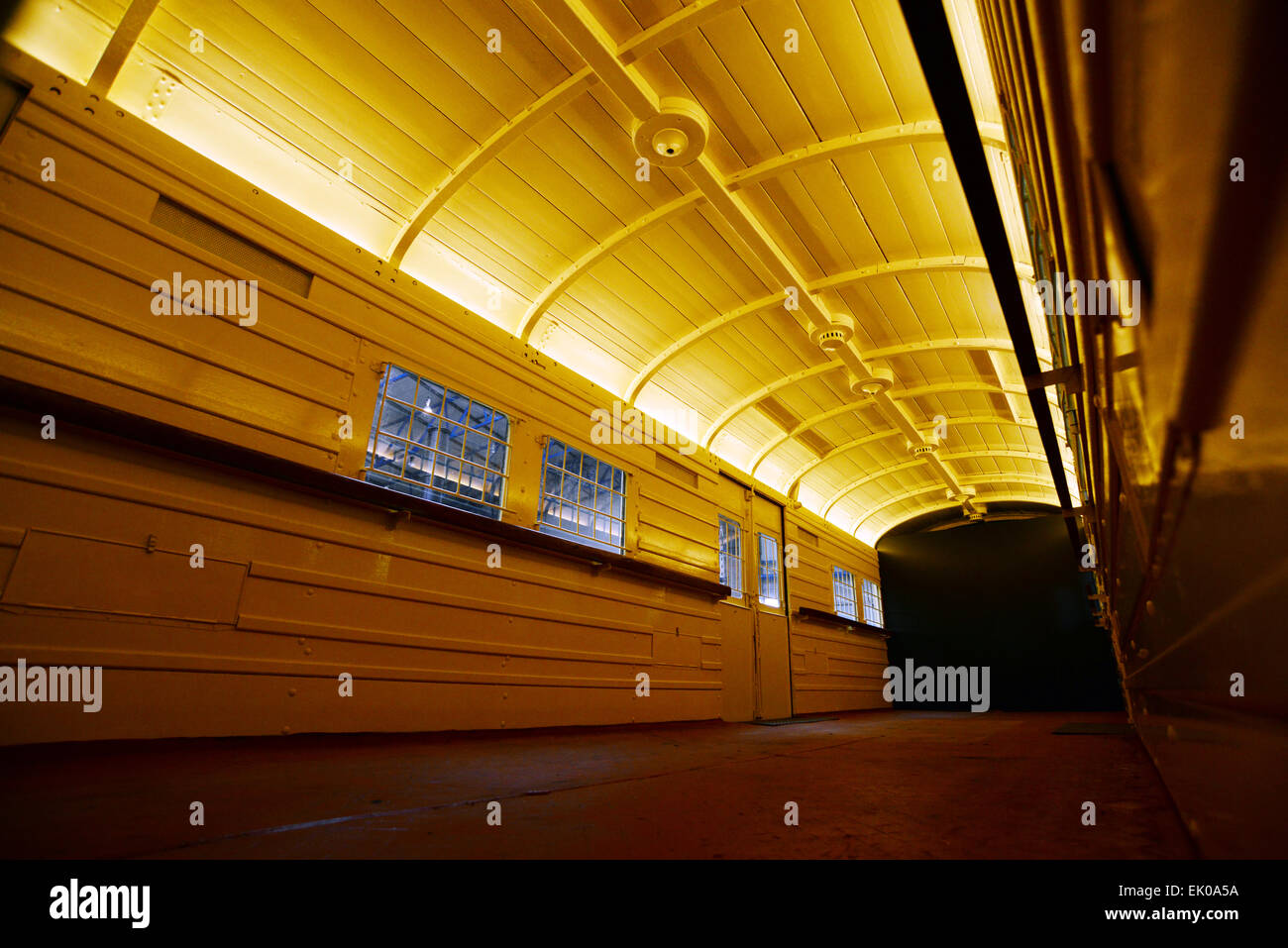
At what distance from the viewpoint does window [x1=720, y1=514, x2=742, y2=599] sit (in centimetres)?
923

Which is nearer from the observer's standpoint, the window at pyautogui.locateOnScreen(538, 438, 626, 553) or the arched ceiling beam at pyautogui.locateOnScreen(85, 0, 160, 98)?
the arched ceiling beam at pyautogui.locateOnScreen(85, 0, 160, 98)

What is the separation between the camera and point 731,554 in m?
9.45

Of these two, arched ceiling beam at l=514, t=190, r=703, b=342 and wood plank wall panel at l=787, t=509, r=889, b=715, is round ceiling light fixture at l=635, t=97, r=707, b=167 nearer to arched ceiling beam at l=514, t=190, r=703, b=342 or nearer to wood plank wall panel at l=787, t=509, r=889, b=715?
arched ceiling beam at l=514, t=190, r=703, b=342

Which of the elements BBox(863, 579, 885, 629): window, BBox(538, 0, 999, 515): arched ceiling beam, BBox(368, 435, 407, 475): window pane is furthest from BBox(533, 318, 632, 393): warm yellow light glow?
BBox(863, 579, 885, 629): window

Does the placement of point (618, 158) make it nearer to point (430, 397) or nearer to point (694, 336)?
point (694, 336)

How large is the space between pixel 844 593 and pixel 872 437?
4298 mm

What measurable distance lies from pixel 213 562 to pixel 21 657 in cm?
94

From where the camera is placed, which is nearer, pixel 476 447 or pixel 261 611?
pixel 261 611

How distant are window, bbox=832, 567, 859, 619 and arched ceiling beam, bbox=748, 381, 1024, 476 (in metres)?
3.65

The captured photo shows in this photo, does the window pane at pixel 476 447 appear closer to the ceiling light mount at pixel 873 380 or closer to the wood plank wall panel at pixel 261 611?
the wood plank wall panel at pixel 261 611

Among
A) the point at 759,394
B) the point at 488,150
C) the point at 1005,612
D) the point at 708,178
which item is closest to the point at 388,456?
the point at 488,150

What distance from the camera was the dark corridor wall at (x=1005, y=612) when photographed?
1256 cm

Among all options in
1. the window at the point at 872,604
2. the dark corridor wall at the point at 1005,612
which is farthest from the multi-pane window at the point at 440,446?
the dark corridor wall at the point at 1005,612
